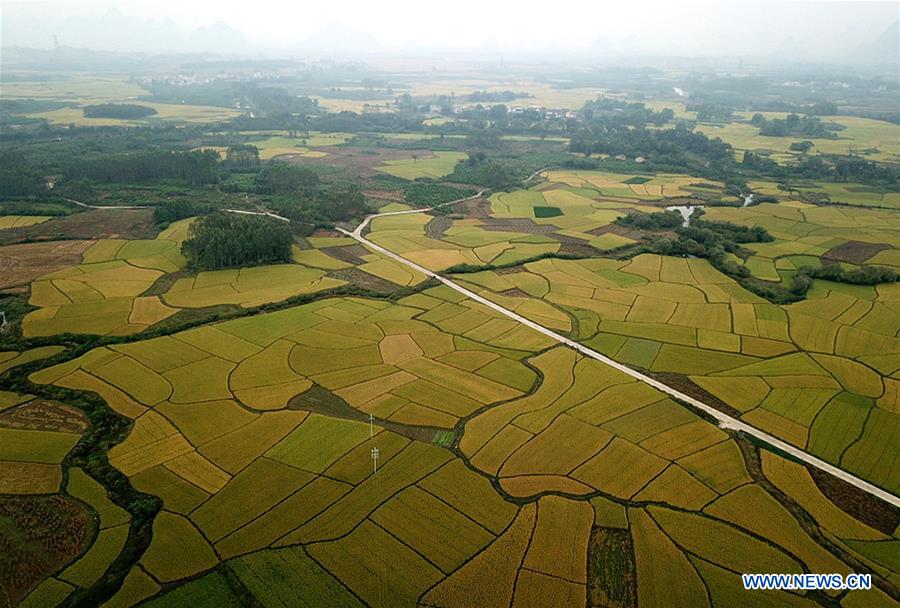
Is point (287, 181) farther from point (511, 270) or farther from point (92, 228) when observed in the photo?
point (511, 270)

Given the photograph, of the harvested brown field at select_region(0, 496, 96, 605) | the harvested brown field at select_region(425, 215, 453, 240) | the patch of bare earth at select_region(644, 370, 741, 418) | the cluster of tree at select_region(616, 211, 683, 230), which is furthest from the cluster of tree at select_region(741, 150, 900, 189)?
the harvested brown field at select_region(0, 496, 96, 605)

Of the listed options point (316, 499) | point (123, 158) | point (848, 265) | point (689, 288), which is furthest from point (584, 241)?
point (123, 158)

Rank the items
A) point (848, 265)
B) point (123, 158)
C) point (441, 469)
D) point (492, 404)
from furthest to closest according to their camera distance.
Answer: point (123, 158) → point (848, 265) → point (492, 404) → point (441, 469)

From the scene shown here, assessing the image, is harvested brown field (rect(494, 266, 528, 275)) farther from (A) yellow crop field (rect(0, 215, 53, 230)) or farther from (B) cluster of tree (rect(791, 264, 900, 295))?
(A) yellow crop field (rect(0, 215, 53, 230))

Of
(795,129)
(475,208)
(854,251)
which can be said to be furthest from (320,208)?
(795,129)

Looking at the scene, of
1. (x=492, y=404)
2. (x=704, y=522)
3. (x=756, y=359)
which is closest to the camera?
(x=704, y=522)

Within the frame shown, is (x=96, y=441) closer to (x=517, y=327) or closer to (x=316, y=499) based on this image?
(x=316, y=499)
